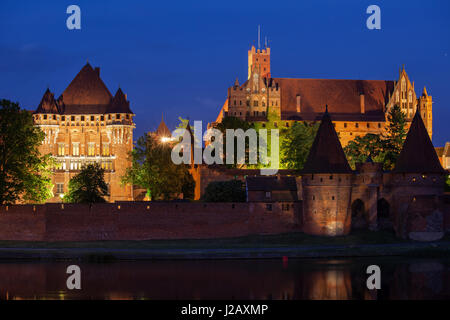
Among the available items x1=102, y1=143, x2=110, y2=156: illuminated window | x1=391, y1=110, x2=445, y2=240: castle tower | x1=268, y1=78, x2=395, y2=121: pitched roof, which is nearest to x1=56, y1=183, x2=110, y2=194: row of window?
x1=102, y1=143, x2=110, y2=156: illuminated window

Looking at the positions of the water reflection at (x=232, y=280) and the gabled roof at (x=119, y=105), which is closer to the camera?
the water reflection at (x=232, y=280)

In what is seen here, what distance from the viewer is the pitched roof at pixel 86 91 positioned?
101m

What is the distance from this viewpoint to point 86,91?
10150 cm

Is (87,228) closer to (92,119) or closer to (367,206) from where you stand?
(367,206)

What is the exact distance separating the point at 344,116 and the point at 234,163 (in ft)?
102

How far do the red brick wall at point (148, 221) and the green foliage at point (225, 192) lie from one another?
2.31 metres

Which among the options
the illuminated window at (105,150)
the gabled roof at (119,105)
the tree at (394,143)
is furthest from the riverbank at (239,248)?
the gabled roof at (119,105)

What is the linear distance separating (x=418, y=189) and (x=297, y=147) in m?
23.6

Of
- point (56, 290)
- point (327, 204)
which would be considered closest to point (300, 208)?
point (327, 204)

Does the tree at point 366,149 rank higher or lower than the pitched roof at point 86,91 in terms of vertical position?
lower

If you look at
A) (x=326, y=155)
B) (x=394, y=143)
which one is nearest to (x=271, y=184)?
(x=326, y=155)

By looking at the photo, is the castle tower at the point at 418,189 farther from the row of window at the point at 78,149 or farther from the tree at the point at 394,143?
the row of window at the point at 78,149
